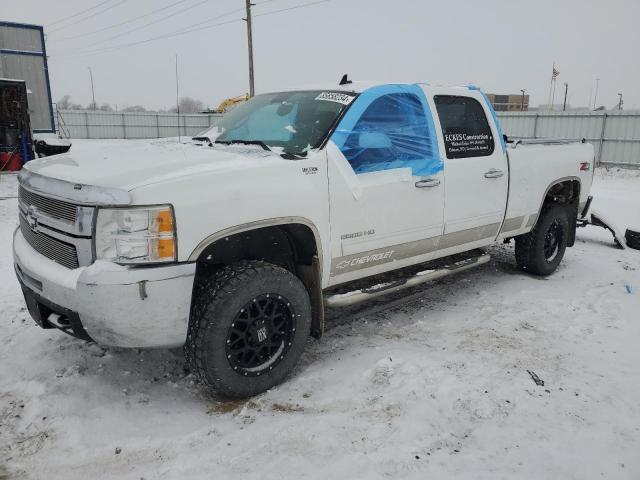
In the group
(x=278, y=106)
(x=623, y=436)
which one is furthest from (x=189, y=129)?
(x=623, y=436)

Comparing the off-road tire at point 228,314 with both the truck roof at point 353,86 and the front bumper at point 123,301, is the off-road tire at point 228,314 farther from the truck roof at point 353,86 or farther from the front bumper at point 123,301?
the truck roof at point 353,86

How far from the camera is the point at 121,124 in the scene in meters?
35.7

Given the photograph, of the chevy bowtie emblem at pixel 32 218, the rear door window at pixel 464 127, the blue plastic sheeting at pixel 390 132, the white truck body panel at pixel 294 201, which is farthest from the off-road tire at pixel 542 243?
the chevy bowtie emblem at pixel 32 218

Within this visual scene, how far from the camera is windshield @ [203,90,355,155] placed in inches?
135

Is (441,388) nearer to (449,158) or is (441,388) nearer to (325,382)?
(325,382)

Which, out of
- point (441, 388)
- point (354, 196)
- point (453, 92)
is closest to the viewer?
point (441, 388)

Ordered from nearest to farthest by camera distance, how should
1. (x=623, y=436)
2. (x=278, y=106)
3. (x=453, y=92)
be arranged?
(x=623, y=436)
(x=278, y=106)
(x=453, y=92)

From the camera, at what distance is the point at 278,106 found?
3996mm

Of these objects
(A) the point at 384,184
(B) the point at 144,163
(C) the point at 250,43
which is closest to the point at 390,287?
(A) the point at 384,184

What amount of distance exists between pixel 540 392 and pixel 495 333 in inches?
37.1

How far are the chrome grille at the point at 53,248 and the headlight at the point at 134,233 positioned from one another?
0.81ft

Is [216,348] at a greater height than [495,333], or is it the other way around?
[216,348]

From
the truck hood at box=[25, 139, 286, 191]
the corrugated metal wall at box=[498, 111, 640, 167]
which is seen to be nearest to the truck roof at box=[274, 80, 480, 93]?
the truck hood at box=[25, 139, 286, 191]

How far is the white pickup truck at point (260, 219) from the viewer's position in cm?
254
